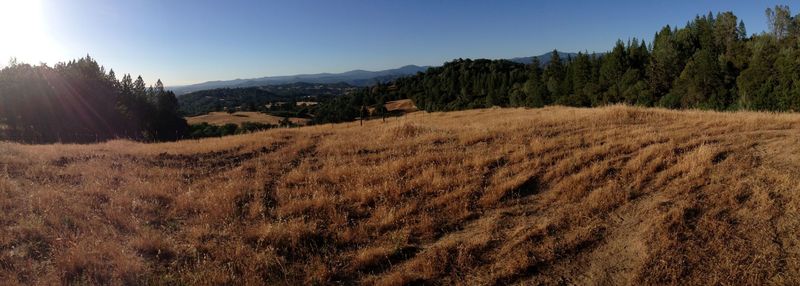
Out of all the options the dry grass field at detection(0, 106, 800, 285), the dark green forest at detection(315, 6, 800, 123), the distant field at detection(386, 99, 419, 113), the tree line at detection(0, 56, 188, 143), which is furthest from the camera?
the distant field at detection(386, 99, 419, 113)

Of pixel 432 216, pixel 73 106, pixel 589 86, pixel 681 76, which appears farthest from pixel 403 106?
pixel 432 216

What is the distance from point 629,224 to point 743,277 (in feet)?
5.18

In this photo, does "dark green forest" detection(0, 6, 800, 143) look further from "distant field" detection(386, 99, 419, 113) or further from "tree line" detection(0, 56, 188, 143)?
"distant field" detection(386, 99, 419, 113)

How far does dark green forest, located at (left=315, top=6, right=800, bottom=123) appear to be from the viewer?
4462 cm

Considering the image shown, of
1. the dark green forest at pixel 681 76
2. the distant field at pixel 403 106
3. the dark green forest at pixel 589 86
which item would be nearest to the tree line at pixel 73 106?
the dark green forest at pixel 589 86

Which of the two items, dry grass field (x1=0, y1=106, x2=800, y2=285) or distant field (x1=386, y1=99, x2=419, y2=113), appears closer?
dry grass field (x1=0, y1=106, x2=800, y2=285)

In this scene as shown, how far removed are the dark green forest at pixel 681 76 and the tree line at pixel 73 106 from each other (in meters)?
35.4

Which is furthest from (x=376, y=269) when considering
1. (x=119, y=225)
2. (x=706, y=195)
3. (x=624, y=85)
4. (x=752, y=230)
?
(x=624, y=85)

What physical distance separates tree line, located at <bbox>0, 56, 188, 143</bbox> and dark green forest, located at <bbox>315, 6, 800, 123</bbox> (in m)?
35.4

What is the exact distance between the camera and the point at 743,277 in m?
4.53

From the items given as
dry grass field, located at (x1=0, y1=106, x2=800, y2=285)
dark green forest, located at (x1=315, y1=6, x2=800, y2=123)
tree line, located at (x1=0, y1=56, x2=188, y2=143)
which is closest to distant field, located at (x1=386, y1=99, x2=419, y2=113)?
dark green forest, located at (x1=315, y1=6, x2=800, y2=123)

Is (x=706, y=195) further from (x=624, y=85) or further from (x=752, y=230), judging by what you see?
(x=624, y=85)

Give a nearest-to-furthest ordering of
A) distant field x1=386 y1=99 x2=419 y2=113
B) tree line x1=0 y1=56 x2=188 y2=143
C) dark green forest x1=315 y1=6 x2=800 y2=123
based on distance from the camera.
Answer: tree line x1=0 y1=56 x2=188 y2=143 < dark green forest x1=315 y1=6 x2=800 y2=123 < distant field x1=386 y1=99 x2=419 y2=113

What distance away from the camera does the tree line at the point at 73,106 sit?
133 feet
